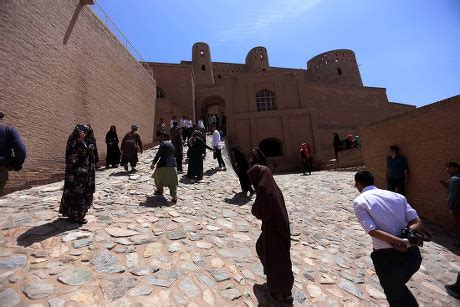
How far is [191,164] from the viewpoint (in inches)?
378

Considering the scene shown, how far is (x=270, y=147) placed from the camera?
2162 cm

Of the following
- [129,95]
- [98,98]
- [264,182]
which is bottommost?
[264,182]

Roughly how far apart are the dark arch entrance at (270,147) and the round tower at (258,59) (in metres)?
20.1

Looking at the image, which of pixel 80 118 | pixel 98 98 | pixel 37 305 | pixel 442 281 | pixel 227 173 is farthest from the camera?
pixel 98 98

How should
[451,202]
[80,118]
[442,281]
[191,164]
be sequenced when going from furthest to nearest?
1. [80,118]
2. [191,164]
3. [451,202]
4. [442,281]

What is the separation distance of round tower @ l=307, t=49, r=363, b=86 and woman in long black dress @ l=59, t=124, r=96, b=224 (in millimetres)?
34606

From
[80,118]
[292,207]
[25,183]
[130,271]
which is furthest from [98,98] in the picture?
[130,271]

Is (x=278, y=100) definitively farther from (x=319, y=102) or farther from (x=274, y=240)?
(x=274, y=240)

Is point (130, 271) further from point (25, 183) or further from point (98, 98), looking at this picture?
point (98, 98)

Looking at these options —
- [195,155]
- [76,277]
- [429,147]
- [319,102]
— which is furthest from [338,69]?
[76,277]

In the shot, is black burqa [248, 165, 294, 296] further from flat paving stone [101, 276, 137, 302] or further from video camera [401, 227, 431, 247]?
flat paving stone [101, 276, 137, 302]

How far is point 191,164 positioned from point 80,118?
19.9ft

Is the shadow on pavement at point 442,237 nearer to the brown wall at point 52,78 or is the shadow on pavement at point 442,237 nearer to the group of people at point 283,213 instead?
the group of people at point 283,213

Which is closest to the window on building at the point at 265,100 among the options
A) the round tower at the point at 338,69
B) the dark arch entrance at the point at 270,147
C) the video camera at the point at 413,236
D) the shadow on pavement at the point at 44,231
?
the dark arch entrance at the point at 270,147
